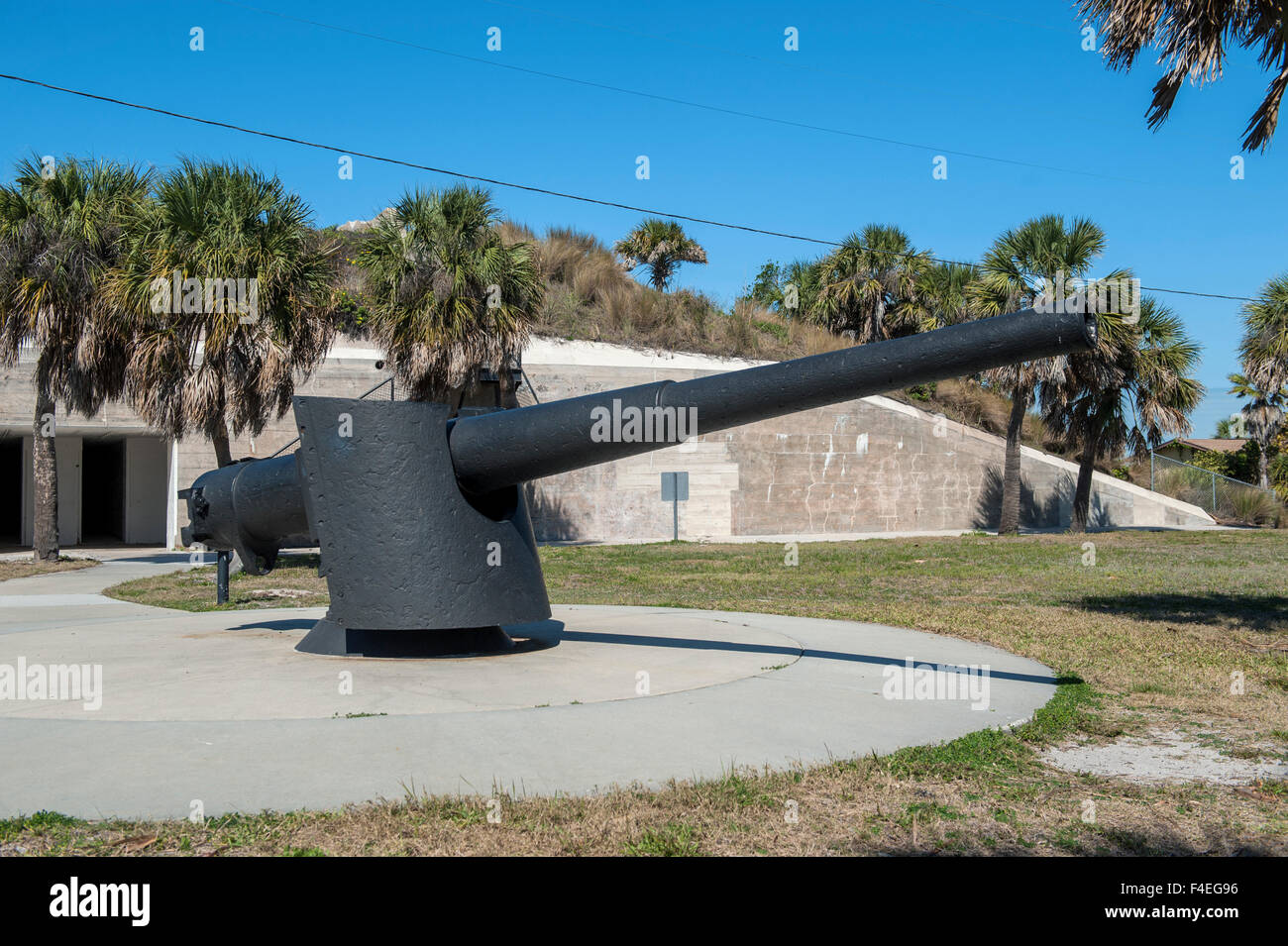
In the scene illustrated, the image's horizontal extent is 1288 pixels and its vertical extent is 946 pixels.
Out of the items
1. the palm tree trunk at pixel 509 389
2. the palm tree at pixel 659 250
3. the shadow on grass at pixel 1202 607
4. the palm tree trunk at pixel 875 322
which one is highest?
the palm tree at pixel 659 250

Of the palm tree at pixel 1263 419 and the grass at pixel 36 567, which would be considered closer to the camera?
the grass at pixel 36 567

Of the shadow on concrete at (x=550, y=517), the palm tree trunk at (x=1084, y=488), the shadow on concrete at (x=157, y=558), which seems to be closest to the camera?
the shadow on concrete at (x=157, y=558)

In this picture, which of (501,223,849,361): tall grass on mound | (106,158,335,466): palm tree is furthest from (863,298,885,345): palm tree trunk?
(106,158,335,466): palm tree

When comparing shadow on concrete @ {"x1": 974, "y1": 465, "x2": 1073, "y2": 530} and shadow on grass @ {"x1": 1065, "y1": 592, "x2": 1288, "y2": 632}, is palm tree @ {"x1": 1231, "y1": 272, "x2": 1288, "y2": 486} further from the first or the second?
shadow on grass @ {"x1": 1065, "y1": 592, "x2": 1288, "y2": 632}

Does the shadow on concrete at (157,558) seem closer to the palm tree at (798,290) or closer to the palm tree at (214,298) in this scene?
the palm tree at (214,298)

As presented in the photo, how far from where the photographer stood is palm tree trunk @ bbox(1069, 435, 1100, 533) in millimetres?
26969

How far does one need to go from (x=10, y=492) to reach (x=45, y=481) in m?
18.7

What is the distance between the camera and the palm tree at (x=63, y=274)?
710 inches

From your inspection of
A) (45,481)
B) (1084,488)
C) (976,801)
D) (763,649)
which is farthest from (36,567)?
(1084,488)

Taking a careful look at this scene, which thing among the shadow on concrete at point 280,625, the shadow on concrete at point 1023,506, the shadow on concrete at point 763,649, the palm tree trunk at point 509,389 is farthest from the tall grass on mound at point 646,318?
the shadow on concrete at point 763,649

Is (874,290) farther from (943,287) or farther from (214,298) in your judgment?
(214,298)

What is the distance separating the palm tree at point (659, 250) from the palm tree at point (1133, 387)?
21547 mm
